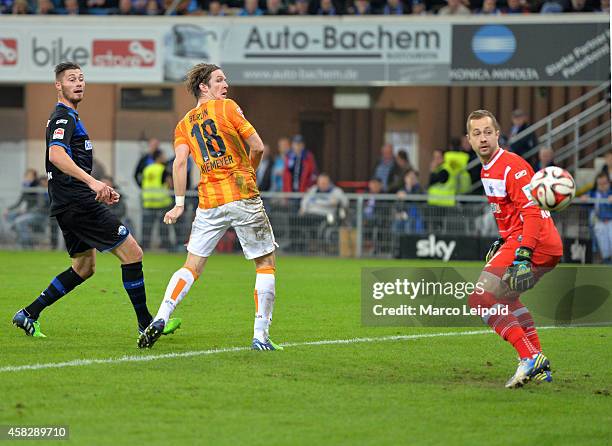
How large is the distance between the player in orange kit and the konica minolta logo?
14662 millimetres

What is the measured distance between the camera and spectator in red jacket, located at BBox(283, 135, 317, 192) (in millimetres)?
24266

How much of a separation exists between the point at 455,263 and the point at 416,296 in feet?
27.7

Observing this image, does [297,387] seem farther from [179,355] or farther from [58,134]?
[58,134]

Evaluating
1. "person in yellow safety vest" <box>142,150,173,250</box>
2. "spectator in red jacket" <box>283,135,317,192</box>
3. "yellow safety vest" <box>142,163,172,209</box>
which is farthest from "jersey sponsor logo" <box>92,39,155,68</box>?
"spectator in red jacket" <box>283,135,317,192</box>

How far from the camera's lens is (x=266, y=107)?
89.9 feet

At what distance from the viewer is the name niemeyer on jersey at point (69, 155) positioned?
31.7ft

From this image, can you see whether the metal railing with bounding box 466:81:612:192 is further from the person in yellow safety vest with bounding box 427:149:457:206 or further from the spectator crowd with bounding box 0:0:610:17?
the spectator crowd with bounding box 0:0:610:17

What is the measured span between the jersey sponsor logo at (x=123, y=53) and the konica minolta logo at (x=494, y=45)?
21.6ft

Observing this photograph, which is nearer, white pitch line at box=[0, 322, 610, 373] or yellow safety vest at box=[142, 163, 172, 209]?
white pitch line at box=[0, 322, 610, 373]

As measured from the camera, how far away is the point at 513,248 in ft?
26.7

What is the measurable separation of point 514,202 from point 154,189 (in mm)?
15846

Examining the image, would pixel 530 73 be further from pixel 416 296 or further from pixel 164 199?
pixel 416 296

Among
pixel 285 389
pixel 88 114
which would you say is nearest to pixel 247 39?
pixel 88 114

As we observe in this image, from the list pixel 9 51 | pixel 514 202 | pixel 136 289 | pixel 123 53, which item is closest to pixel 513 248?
pixel 514 202
